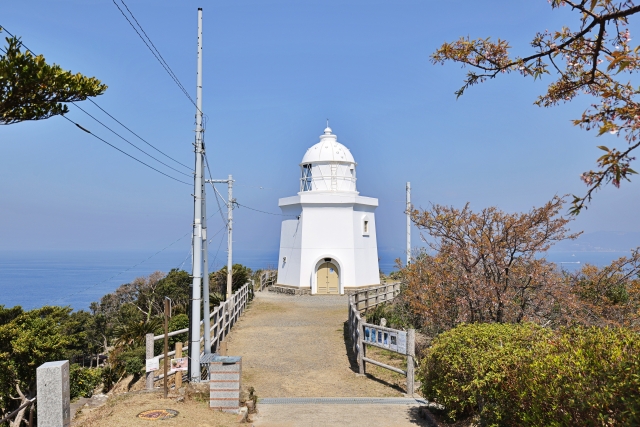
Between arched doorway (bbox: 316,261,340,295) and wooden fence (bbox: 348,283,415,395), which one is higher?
arched doorway (bbox: 316,261,340,295)

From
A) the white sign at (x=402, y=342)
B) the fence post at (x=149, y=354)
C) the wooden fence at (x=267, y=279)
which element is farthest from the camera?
the wooden fence at (x=267, y=279)

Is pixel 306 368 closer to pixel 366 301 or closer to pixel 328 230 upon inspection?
pixel 366 301

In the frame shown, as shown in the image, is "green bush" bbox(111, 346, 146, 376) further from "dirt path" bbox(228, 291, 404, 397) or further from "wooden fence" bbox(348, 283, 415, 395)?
"wooden fence" bbox(348, 283, 415, 395)

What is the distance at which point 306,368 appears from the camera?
1127 cm

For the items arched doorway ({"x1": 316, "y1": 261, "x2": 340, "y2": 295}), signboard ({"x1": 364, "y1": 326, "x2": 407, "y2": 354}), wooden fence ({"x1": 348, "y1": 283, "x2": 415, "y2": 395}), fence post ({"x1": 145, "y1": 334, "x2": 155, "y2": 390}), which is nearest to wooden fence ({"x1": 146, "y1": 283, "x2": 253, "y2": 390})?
fence post ({"x1": 145, "y1": 334, "x2": 155, "y2": 390})

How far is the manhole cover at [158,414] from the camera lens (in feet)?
21.9

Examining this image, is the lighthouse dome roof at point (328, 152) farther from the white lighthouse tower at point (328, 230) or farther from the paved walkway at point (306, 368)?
the paved walkway at point (306, 368)

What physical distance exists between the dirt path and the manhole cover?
249 centimetres

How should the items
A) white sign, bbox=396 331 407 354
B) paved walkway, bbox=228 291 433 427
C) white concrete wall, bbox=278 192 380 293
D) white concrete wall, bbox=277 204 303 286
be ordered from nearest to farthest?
1. paved walkway, bbox=228 291 433 427
2. white sign, bbox=396 331 407 354
3. white concrete wall, bbox=278 192 380 293
4. white concrete wall, bbox=277 204 303 286

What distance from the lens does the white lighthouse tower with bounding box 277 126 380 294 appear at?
81.0 ft

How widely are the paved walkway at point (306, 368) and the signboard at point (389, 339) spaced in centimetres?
75

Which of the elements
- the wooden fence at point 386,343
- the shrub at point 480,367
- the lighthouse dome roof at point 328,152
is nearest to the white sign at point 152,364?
the wooden fence at point 386,343

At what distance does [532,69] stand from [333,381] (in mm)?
7707

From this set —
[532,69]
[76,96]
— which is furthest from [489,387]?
[76,96]
